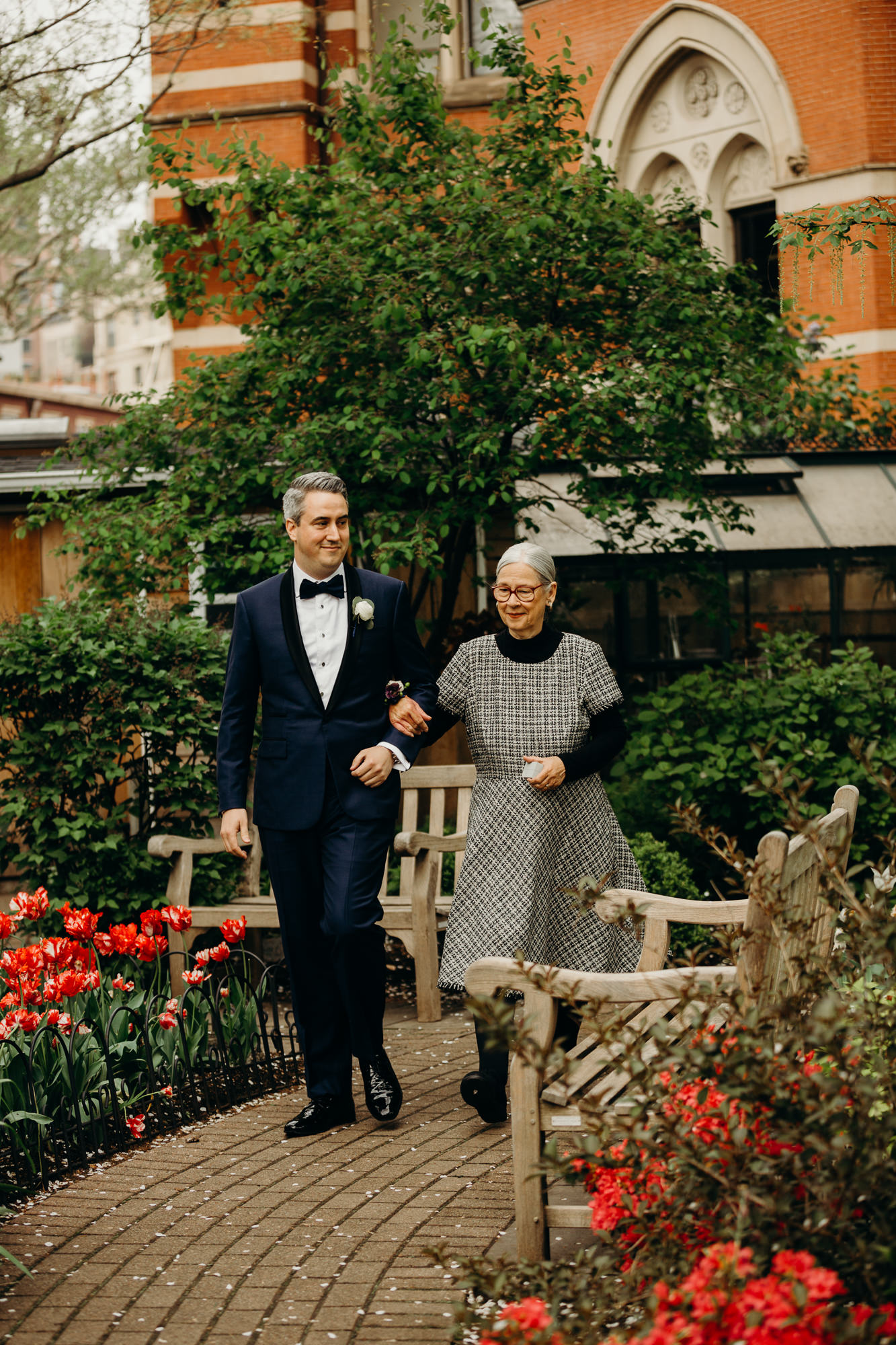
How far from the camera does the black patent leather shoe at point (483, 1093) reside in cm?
458

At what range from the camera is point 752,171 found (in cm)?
1756

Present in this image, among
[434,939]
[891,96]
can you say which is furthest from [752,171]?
[434,939]

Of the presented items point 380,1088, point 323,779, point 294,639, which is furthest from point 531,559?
point 380,1088

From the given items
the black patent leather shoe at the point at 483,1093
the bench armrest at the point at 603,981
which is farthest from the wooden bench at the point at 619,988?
the black patent leather shoe at the point at 483,1093

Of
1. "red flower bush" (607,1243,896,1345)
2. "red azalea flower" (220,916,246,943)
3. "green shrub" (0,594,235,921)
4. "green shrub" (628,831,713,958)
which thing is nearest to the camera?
"red flower bush" (607,1243,896,1345)

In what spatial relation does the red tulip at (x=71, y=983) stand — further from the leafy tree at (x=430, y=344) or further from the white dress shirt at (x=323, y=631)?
the leafy tree at (x=430, y=344)

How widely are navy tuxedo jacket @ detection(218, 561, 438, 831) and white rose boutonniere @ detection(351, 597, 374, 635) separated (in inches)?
0.7

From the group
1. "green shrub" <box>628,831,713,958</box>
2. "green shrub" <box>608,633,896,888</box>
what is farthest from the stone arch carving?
"green shrub" <box>628,831,713,958</box>

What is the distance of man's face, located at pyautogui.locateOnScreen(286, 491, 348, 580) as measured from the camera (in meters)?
4.71

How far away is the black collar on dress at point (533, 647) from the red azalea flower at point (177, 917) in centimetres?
158

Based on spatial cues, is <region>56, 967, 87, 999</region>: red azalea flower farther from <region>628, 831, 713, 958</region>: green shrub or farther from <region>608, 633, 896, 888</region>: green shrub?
<region>608, 633, 896, 888</region>: green shrub

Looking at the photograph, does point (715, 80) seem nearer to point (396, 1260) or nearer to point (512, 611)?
point (512, 611)

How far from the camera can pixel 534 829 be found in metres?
4.69

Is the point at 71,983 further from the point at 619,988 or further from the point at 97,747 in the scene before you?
the point at 97,747
